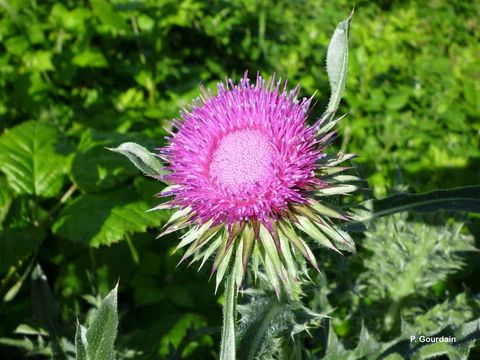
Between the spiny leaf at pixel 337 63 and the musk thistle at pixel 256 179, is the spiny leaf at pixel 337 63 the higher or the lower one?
the higher one

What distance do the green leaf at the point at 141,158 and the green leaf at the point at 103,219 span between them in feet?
2.13

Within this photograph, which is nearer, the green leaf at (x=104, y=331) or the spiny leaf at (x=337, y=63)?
the green leaf at (x=104, y=331)

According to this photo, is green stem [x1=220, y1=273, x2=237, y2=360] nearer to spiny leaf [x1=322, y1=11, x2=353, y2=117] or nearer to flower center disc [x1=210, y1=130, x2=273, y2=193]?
flower center disc [x1=210, y1=130, x2=273, y2=193]

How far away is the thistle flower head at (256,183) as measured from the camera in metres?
1.84

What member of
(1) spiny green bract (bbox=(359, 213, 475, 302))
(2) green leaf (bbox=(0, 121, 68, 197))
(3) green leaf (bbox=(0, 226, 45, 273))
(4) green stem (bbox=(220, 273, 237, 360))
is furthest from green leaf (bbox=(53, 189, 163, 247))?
(1) spiny green bract (bbox=(359, 213, 475, 302))

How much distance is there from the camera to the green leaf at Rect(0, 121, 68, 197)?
2967mm

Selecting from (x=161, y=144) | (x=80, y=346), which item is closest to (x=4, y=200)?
(x=161, y=144)

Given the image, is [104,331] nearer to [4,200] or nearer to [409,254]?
[4,200]

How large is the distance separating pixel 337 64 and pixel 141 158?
894mm

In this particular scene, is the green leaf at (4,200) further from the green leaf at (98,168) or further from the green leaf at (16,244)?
the green leaf at (98,168)

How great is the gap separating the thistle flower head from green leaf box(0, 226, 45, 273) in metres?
1.15

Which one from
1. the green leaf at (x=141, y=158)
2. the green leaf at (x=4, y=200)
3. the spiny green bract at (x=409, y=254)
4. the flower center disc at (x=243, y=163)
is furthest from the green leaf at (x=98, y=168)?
the spiny green bract at (x=409, y=254)

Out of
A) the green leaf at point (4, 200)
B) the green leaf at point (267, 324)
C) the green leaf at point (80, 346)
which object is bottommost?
the green leaf at point (80, 346)

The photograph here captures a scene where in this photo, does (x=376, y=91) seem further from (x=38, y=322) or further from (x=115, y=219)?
(x=38, y=322)
